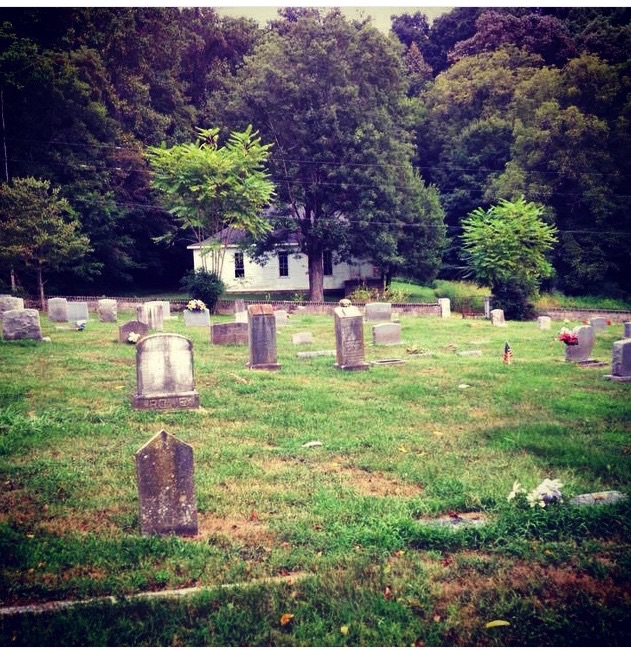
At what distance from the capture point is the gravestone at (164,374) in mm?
9773

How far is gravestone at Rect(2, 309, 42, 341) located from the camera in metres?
16.3

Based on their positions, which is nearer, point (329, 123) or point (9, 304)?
point (9, 304)

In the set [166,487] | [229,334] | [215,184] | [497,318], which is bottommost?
[166,487]

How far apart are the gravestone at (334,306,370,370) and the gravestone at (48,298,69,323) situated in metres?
13.5

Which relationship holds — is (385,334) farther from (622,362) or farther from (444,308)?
(444,308)

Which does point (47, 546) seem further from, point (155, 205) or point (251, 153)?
point (155, 205)

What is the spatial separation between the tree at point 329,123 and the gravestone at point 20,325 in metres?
19.5

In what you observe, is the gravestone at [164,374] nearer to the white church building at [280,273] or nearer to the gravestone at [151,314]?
the gravestone at [151,314]

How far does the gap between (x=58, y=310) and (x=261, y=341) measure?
1248 centimetres

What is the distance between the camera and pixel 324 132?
33.7 meters

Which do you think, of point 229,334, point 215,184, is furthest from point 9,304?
point 215,184

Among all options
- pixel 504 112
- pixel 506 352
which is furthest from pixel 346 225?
pixel 506 352

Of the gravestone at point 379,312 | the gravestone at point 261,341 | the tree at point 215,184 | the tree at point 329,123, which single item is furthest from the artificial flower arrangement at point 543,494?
the tree at point 329,123

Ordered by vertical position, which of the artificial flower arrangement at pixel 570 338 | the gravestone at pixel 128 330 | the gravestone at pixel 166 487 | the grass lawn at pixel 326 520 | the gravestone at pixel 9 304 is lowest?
the grass lawn at pixel 326 520
